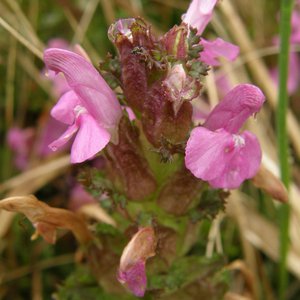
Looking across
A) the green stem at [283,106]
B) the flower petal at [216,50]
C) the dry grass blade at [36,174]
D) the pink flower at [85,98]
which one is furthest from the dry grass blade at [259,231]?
the pink flower at [85,98]

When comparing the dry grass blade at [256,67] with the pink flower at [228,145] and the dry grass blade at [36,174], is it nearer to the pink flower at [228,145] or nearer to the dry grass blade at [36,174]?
the dry grass blade at [36,174]

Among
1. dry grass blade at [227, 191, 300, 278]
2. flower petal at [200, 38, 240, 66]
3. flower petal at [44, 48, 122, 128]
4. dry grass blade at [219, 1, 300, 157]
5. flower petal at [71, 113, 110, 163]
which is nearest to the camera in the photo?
flower petal at [71, 113, 110, 163]

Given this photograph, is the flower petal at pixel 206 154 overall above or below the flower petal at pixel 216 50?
below

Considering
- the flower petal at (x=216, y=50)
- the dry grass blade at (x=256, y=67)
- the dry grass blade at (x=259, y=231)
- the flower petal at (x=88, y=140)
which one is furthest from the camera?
the dry grass blade at (x=256, y=67)

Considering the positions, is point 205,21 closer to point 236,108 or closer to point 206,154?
point 236,108

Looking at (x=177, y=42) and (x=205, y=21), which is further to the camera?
(x=205, y=21)

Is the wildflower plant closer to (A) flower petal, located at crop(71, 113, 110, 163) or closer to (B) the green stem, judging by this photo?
(A) flower petal, located at crop(71, 113, 110, 163)

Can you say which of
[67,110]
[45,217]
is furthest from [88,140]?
[45,217]

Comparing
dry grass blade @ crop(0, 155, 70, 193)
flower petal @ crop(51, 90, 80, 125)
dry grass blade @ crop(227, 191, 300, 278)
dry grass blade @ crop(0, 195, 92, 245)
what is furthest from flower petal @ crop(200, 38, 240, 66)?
dry grass blade @ crop(0, 155, 70, 193)
